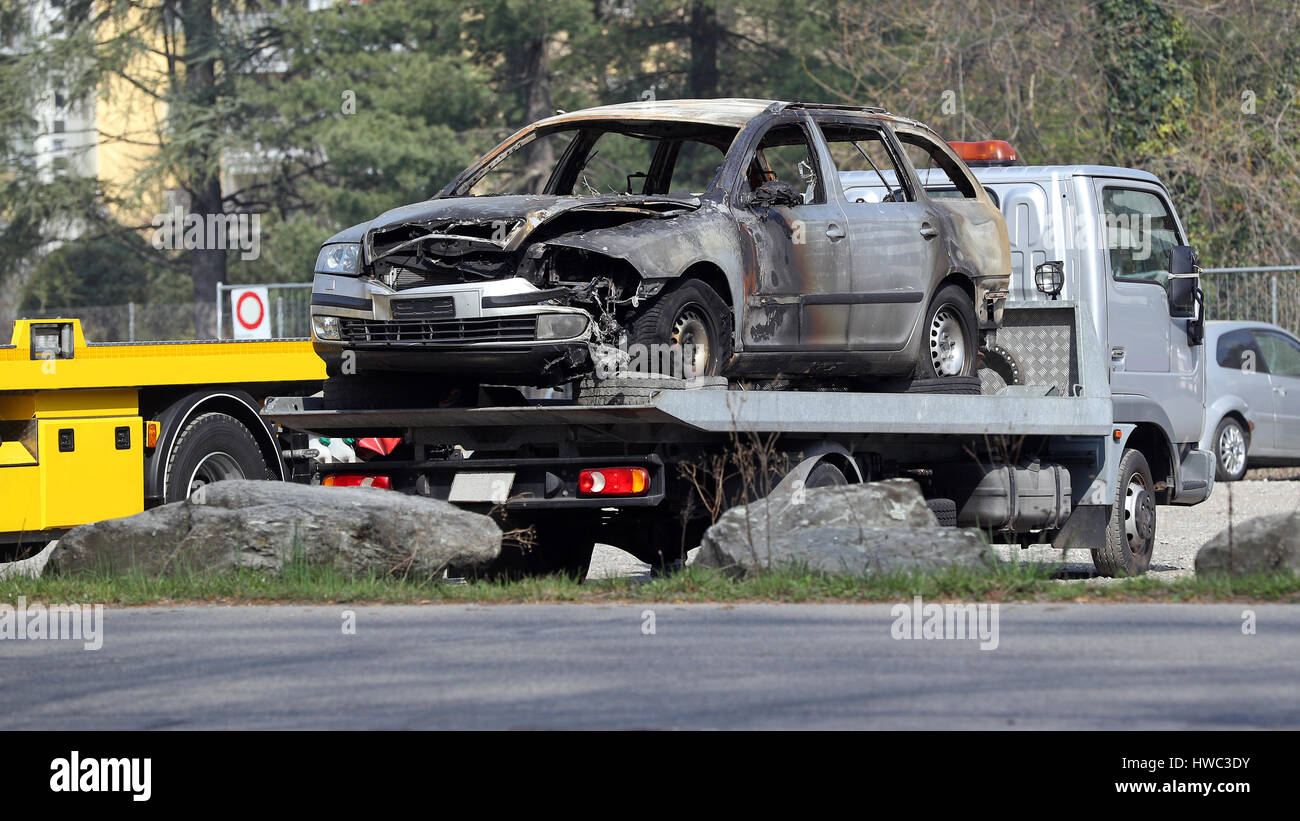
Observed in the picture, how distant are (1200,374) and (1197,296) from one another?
686 millimetres

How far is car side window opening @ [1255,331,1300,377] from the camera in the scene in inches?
826

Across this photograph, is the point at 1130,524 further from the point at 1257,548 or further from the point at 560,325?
the point at 560,325

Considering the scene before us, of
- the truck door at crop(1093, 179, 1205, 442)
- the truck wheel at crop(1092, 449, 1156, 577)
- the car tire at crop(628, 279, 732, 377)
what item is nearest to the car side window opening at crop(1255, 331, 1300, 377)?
the truck door at crop(1093, 179, 1205, 442)

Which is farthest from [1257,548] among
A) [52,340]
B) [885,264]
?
[52,340]

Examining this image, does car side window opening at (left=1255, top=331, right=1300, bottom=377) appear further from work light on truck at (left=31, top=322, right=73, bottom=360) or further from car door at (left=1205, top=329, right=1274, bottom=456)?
work light on truck at (left=31, top=322, right=73, bottom=360)

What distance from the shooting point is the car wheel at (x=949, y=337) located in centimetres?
1105

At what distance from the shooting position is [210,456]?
41.5 ft

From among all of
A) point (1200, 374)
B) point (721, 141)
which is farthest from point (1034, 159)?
point (721, 141)

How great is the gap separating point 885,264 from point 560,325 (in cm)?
244

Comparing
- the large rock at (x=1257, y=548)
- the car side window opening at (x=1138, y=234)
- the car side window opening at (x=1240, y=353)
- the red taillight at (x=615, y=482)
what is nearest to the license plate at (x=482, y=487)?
the red taillight at (x=615, y=482)

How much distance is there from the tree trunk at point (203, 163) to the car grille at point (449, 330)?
104ft

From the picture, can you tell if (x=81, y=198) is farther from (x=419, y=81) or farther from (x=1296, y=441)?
(x=1296, y=441)

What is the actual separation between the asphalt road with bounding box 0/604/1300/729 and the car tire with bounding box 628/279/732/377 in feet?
4.84
